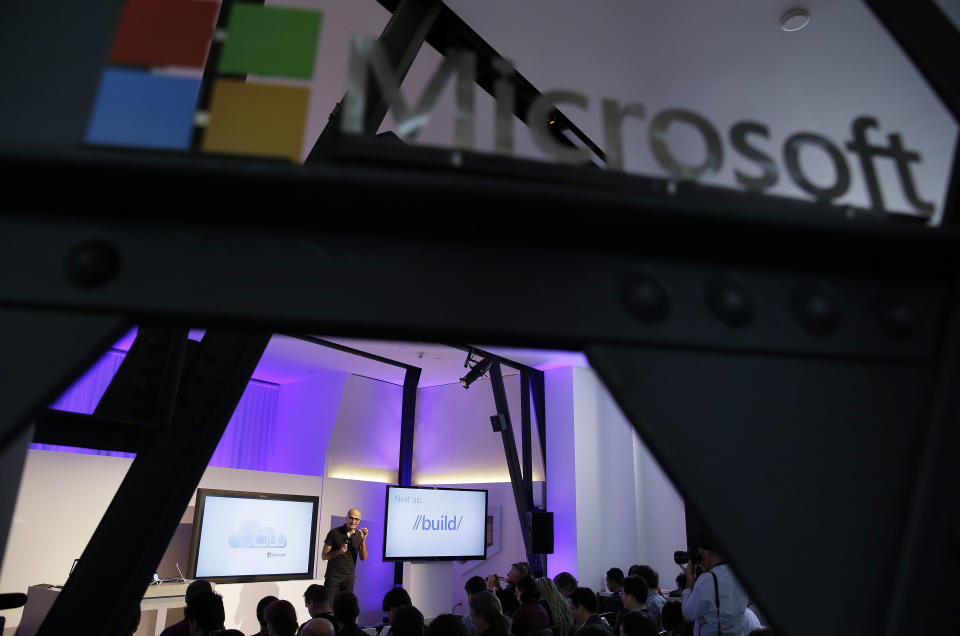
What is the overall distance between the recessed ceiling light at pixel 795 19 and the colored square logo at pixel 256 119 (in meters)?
2.92

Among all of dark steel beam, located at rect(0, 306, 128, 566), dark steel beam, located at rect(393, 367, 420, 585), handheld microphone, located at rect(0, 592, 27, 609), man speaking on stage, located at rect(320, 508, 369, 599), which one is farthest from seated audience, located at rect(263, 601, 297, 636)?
A: dark steel beam, located at rect(393, 367, 420, 585)

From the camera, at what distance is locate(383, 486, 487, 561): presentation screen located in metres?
8.24

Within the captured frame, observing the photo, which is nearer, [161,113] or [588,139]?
[161,113]

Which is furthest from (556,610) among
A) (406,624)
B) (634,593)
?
(406,624)

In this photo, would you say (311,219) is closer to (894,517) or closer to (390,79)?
(390,79)

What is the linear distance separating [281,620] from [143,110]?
3.21m

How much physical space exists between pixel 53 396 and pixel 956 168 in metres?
0.82

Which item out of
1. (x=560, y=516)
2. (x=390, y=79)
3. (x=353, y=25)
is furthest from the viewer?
(x=560, y=516)

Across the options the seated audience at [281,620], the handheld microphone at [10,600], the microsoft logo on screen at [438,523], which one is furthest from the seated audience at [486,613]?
the microsoft logo on screen at [438,523]

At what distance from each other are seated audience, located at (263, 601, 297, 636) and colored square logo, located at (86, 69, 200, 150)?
10.3ft

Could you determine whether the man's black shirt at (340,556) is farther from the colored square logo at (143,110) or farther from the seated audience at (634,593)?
the colored square logo at (143,110)

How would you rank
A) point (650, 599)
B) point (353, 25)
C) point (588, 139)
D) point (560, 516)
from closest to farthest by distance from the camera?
point (353, 25) < point (588, 139) < point (650, 599) < point (560, 516)

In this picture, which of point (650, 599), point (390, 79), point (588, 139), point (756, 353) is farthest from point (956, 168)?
point (650, 599)

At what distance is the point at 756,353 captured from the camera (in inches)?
21.8
